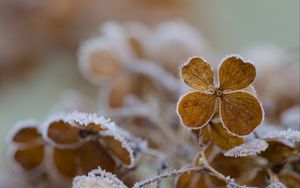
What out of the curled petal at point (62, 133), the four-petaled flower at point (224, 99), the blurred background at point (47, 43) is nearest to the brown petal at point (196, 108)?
the four-petaled flower at point (224, 99)

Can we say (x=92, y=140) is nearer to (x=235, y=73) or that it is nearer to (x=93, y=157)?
(x=93, y=157)

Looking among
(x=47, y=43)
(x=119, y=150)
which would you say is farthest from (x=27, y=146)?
(x=47, y=43)

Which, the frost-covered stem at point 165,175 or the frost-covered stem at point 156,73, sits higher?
the frost-covered stem at point 156,73

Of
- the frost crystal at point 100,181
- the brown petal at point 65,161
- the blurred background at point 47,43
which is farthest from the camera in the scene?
the blurred background at point 47,43

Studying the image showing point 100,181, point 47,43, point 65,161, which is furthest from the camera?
point 47,43

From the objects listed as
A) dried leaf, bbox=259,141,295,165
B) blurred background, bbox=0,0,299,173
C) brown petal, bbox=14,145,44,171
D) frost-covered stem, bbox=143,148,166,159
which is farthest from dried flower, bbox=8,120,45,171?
blurred background, bbox=0,0,299,173

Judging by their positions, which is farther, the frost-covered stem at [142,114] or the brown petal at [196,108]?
the frost-covered stem at [142,114]

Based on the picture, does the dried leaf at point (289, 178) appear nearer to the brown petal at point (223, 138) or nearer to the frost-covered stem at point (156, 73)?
the brown petal at point (223, 138)
